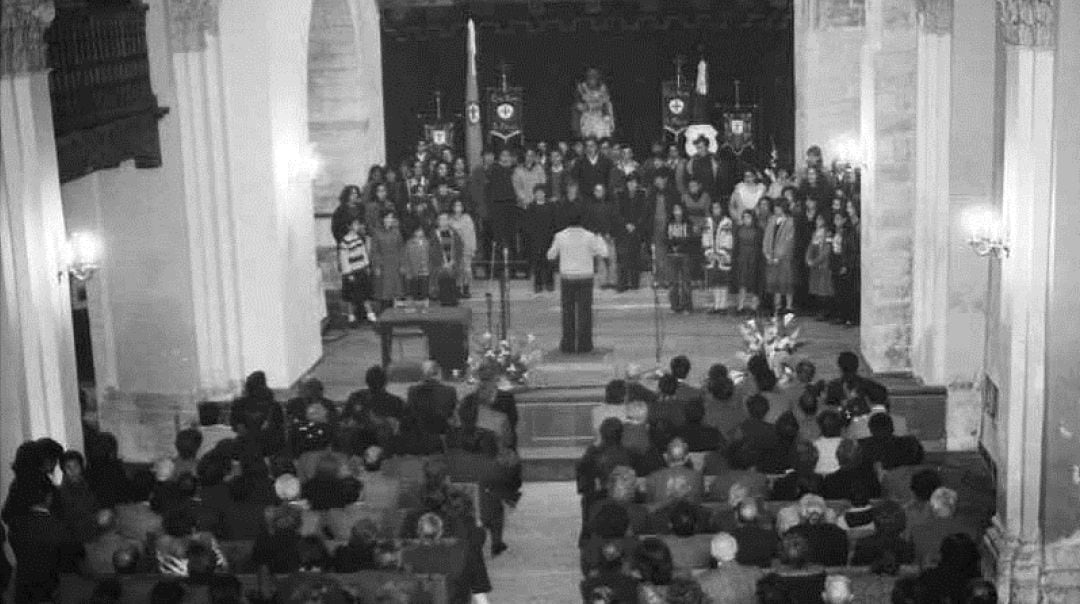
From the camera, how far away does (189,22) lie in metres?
21.0

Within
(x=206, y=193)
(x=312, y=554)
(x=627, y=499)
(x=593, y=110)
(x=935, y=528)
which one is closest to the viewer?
(x=312, y=554)

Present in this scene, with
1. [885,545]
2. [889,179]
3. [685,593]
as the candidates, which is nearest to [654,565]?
[685,593]

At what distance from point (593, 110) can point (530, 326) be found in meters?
9.89

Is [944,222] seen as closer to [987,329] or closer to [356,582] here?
[987,329]

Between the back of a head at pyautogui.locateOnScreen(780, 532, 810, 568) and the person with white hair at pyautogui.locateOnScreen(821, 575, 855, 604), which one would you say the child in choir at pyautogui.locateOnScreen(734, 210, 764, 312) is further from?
the person with white hair at pyautogui.locateOnScreen(821, 575, 855, 604)

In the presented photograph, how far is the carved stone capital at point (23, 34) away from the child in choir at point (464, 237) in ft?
30.5

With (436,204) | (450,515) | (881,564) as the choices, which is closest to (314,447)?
(450,515)

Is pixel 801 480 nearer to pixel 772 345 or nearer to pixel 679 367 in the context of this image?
pixel 679 367

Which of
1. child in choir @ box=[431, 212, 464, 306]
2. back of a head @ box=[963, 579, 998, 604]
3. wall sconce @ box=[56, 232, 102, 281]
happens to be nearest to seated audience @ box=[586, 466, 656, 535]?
back of a head @ box=[963, 579, 998, 604]

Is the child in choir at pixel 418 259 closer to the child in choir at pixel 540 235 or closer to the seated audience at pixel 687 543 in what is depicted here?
the child in choir at pixel 540 235

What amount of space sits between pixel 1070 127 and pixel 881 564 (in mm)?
3912

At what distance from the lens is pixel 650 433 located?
16906 mm

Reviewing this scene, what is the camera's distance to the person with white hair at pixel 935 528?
46.4 feet

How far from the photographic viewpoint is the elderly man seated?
15.4 m
